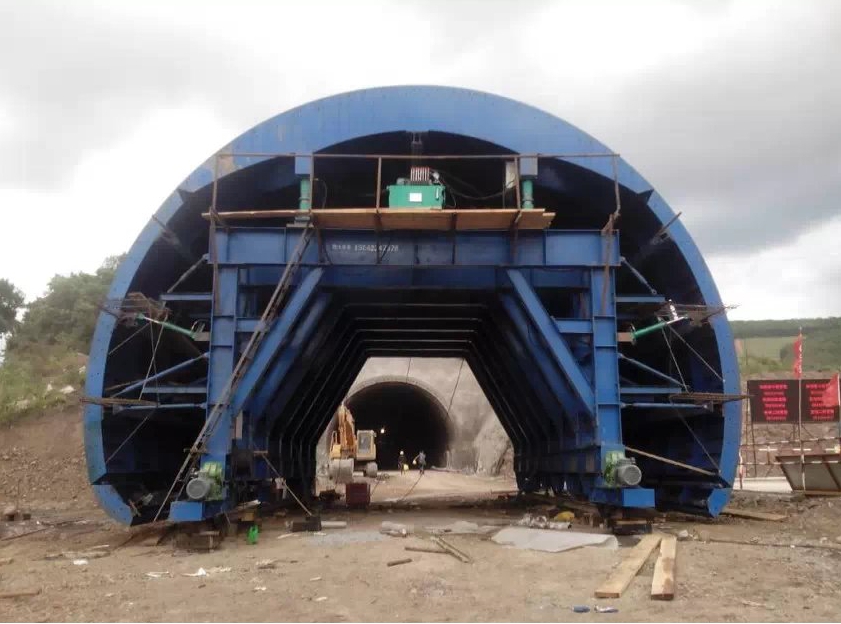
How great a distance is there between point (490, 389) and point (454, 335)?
330cm

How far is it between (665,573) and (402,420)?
42.8 m

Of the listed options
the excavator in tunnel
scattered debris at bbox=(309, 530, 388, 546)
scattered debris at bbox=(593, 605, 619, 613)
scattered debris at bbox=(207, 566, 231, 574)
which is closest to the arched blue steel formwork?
scattered debris at bbox=(309, 530, 388, 546)

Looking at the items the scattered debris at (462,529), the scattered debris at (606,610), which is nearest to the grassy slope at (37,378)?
the scattered debris at (462,529)

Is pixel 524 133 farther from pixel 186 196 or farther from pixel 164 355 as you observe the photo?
pixel 164 355

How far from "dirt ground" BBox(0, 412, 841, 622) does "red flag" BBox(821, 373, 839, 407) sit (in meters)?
8.10

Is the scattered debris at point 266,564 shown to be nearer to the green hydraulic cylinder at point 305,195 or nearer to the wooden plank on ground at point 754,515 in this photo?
the green hydraulic cylinder at point 305,195

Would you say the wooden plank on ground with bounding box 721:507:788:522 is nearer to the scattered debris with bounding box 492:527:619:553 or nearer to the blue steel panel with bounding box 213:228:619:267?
the scattered debris with bounding box 492:527:619:553

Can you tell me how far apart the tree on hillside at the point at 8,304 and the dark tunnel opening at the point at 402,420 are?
61.1 ft

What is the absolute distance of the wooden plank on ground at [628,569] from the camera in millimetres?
6296

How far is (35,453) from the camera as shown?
22.8 metres

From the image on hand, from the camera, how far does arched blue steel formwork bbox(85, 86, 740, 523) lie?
10.8m

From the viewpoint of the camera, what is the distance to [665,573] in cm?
694

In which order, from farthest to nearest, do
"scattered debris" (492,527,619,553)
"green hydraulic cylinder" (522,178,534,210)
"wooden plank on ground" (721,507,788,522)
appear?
"wooden plank on ground" (721,507,788,522), "green hydraulic cylinder" (522,178,534,210), "scattered debris" (492,527,619,553)

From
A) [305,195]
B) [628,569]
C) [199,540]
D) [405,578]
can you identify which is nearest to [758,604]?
[628,569]
